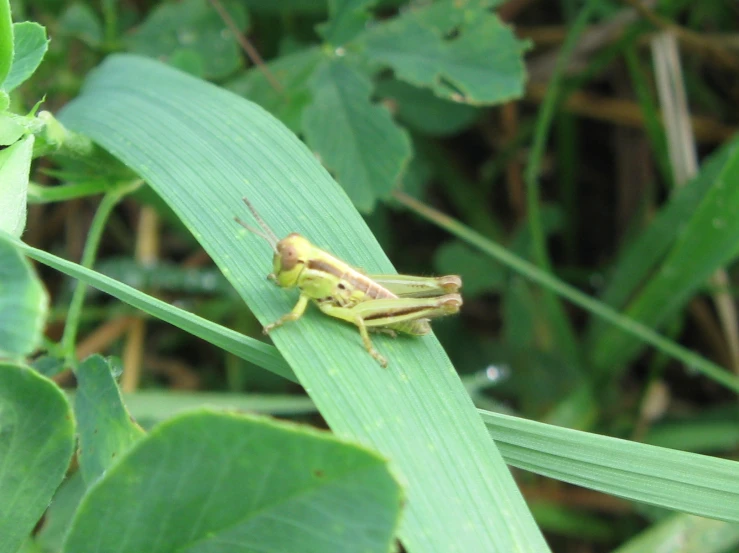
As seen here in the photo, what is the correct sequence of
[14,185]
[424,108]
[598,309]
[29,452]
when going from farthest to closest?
[424,108] → [598,309] → [14,185] → [29,452]

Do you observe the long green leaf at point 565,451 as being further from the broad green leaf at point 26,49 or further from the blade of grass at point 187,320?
the broad green leaf at point 26,49

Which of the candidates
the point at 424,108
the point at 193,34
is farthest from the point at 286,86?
the point at 424,108

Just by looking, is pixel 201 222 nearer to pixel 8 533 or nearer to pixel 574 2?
pixel 8 533

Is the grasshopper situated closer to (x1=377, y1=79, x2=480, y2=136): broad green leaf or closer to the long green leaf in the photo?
the long green leaf

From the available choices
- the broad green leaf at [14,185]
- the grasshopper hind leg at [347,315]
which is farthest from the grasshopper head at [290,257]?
the broad green leaf at [14,185]

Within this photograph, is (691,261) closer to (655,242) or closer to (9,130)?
(655,242)

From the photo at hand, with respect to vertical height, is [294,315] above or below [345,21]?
below

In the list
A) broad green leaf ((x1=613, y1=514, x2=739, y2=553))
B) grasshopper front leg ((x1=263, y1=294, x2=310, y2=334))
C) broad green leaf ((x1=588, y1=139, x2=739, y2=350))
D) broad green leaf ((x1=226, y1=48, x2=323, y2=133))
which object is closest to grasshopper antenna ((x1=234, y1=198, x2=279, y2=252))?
grasshopper front leg ((x1=263, y1=294, x2=310, y2=334))
